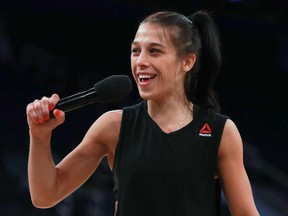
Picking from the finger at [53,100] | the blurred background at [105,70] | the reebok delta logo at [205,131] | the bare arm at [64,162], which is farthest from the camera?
the blurred background at [105,70]

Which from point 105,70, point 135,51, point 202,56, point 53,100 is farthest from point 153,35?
point 105,70

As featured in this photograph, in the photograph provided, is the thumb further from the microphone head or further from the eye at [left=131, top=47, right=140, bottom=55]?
the eye at [left=131, top=47, right=140, bottom=55]

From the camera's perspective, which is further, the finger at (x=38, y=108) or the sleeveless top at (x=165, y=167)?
the sleeveless top at (x=165, y=167)

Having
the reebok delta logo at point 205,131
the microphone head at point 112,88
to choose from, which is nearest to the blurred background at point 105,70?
the reebok delta logo at point 205,131

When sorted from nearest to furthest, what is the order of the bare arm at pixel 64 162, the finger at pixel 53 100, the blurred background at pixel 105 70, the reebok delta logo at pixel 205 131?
the finger at pixel 53 100 → the bare arm at pixel 64 162 → the reebok delta logo at pixel 205 131 → the blurred background at pixel 105 70

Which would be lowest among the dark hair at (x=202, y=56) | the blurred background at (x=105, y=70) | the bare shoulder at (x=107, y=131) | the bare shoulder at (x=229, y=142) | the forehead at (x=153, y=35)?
the blurred background at (x=105, y=70)

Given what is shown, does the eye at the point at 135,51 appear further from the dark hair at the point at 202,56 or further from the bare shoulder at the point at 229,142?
the bare shoulder at the point at 229,142

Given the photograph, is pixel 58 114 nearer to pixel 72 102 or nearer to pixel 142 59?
pixel 72 102

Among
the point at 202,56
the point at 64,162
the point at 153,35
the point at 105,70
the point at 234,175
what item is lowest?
the point at 105,70

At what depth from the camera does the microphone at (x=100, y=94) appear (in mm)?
1512

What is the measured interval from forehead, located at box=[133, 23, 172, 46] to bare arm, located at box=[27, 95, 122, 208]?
23cm

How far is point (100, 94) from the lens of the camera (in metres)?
1.57

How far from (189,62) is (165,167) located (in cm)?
33

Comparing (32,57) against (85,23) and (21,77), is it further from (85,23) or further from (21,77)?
(85,23)
